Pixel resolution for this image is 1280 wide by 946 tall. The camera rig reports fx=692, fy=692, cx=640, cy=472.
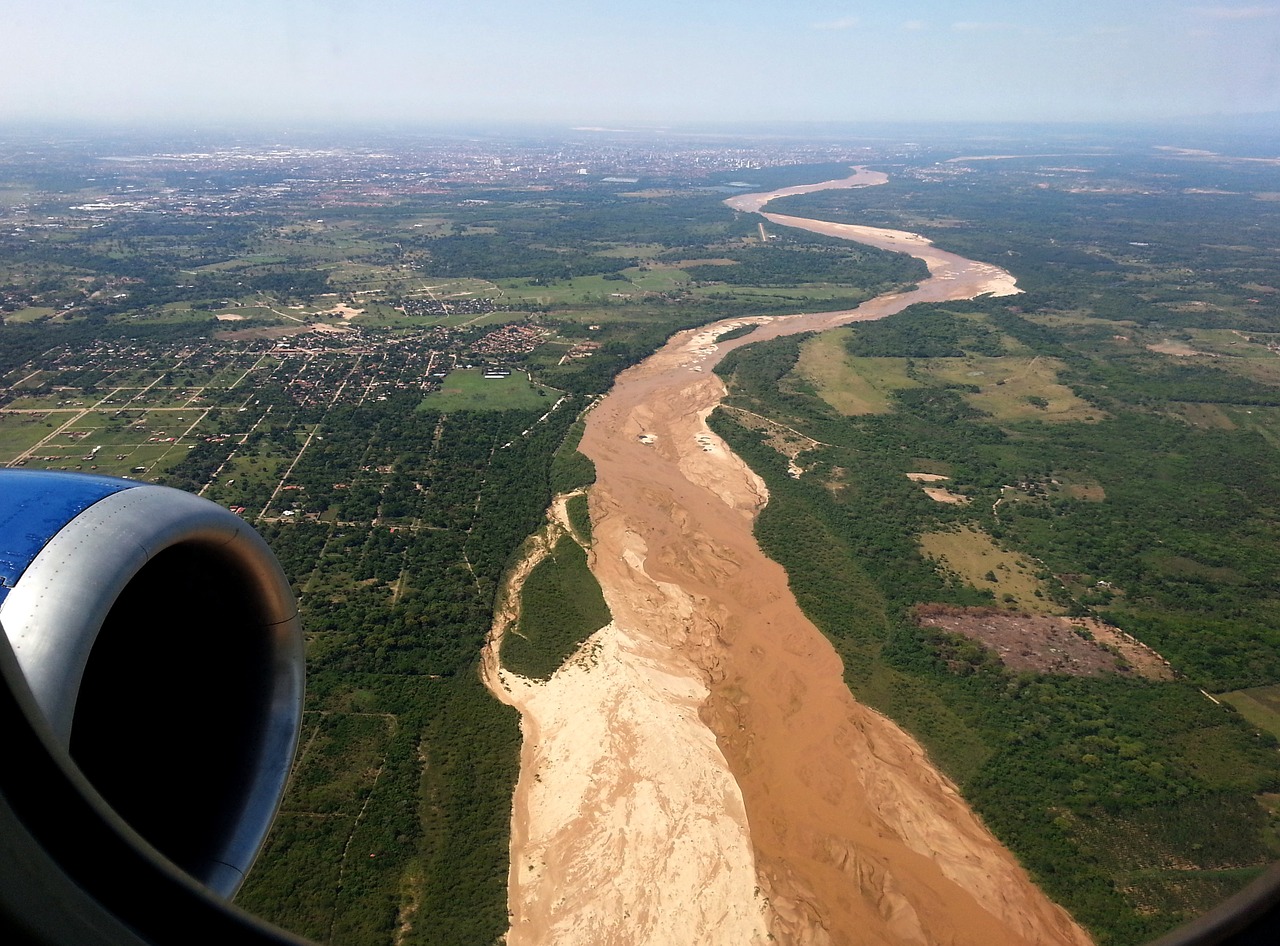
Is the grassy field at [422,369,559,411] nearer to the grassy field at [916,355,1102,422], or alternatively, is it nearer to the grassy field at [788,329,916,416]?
the grassy field at [788,329,916,416]

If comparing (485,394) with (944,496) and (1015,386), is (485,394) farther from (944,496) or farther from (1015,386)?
(1015,386)

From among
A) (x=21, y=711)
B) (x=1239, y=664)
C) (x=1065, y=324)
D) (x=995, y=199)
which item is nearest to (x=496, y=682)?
(x=21, y=711)

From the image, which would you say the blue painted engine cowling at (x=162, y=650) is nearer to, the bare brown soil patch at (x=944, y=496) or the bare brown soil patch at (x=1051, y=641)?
the bare brown soil patch at (x=1051, y=641)

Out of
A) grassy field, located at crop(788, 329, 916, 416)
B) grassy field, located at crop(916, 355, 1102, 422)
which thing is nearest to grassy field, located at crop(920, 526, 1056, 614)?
grassy field, located at crop(788, 329, 916, 416)

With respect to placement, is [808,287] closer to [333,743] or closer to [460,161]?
[333,743]

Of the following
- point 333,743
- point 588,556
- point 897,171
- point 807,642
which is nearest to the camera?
point 333,743

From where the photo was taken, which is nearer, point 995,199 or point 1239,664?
point 1239,664

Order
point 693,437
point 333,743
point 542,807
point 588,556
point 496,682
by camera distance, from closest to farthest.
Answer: point 542,807 < point 333,743 < point 496,682 < point 588,556 < point 693,437
